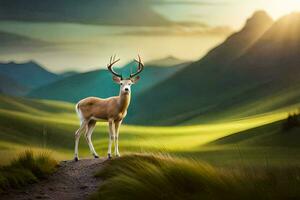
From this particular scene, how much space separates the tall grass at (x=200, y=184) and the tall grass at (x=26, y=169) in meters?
3.21

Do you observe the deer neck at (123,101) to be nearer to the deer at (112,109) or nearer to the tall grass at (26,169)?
the deer at (112,109)

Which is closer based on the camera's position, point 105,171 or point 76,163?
point 105,171

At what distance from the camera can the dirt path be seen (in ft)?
43.0

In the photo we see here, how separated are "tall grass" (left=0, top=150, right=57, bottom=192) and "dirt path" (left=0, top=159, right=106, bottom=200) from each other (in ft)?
0.73

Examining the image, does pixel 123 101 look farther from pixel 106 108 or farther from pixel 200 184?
pixel 200 184

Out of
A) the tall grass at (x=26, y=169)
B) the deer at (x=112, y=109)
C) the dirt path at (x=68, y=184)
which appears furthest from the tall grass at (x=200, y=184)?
the deer at (x=112, y=109)

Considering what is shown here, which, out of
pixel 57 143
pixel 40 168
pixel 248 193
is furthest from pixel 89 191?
pixel 57 143

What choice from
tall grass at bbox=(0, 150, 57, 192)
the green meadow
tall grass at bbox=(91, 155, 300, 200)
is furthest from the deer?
tall grass at bbox=(91, 155, 300, 200)

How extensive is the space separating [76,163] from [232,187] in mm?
7861

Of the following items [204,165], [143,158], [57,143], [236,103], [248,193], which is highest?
[236,103]

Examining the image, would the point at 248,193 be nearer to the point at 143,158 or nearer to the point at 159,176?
the point at 159,176

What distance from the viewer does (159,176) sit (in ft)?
35.6

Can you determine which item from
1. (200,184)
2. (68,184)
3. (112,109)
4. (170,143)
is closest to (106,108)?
(112,109)

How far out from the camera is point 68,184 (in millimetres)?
14539
